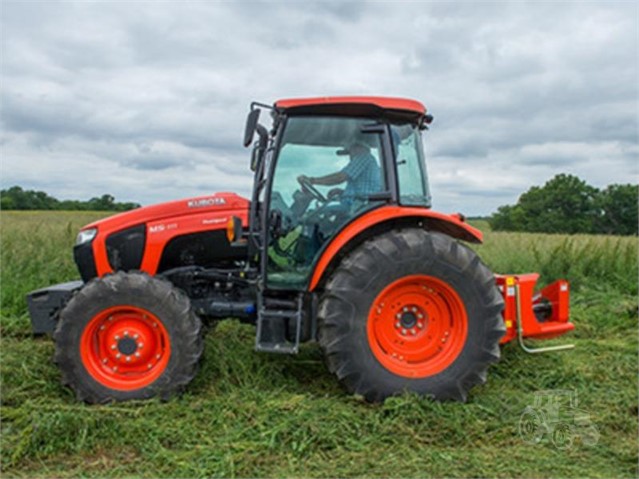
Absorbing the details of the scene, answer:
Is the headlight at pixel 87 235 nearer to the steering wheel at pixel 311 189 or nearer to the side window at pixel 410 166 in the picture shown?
the steering wheel at pixel 311 189

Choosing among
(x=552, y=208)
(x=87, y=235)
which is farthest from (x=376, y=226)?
(x=552, y=208)

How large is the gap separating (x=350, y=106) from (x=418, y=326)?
1622mm

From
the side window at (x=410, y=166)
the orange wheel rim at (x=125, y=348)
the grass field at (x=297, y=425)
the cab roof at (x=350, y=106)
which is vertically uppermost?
the cab roof at (x=350, y=106)

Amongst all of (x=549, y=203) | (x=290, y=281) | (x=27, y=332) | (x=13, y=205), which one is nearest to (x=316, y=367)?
(x=290, y=281)

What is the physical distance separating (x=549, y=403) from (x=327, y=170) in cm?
222

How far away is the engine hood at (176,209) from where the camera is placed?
439 cm

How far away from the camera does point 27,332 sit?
214 inches

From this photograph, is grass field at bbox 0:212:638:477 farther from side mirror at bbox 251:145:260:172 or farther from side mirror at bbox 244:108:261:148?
side mirror at bbox 244:108:261:148

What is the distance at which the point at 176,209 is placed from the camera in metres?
4.44

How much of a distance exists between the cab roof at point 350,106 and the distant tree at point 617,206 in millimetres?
37700

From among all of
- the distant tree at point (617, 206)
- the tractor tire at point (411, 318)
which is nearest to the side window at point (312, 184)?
the tractor tire at point (411, 318)

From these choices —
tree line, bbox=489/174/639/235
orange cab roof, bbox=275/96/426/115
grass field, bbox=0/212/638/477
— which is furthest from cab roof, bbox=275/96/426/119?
tree line, bbox=489/174/639/235

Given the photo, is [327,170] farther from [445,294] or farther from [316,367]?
[316,367]

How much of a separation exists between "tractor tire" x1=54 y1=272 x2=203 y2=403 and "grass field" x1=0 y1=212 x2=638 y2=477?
16 cm
